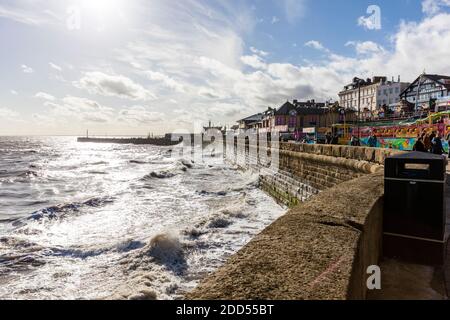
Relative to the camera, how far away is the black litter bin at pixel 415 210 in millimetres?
3440

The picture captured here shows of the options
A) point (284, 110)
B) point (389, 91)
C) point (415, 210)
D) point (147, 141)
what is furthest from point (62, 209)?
point (147, 141)

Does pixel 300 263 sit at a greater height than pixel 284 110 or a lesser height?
lesser

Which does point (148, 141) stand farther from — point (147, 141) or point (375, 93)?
point (375, 93)

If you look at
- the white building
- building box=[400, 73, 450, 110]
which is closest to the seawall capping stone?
building box=[400, 73, 450, 110]

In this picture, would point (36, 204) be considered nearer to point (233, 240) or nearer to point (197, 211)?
point (197, 211)

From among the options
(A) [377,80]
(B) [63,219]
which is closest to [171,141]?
(A) [377,80]

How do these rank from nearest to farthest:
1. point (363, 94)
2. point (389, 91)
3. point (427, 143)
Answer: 1. point (427, 143)
2. point (389, 91)
3. point (363, 94)

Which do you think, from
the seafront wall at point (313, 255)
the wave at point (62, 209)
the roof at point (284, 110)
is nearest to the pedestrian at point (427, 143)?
the seafront wall at point (313, 255)

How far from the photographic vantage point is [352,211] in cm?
302

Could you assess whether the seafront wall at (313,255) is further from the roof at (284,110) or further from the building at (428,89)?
the roof at (284,110)

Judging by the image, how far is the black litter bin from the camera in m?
3.44

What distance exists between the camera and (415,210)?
356 cm
